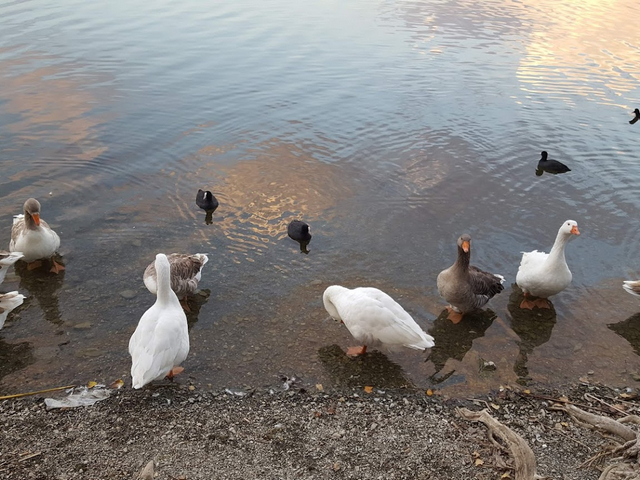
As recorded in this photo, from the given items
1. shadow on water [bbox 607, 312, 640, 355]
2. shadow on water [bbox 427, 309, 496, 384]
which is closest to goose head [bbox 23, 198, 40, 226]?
shadow on water [bbox 427, 309, 496, 384]

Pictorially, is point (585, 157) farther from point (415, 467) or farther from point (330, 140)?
point (415, 467)

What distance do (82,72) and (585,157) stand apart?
1563 centimetres

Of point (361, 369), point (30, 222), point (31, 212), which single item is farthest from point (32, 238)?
point (361, 369)

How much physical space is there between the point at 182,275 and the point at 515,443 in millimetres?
5115

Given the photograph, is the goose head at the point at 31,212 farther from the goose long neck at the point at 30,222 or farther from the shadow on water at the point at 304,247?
the shadow on water at the point at 304,247

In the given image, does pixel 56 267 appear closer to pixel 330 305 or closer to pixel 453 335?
pixel 330 305

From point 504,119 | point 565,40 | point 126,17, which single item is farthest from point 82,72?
point 565,40

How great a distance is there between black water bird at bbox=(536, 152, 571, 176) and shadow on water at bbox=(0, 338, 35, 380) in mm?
11308

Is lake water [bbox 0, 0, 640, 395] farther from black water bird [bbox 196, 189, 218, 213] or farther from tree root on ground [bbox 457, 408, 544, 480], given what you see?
tree root on ground [bbox 457, 408, 544, 480]

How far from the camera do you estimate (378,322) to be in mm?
7074

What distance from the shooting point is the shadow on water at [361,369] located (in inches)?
278

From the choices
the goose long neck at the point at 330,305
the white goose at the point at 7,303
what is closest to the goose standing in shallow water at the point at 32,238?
the white goose at the point at 7,303

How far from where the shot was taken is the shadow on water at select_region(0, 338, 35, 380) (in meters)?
6.95

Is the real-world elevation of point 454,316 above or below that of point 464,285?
below
